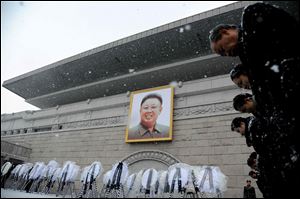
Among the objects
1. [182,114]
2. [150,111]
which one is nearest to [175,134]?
[182,114]

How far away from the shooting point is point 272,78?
1.63 meters

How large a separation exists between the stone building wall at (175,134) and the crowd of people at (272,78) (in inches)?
269

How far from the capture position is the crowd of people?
1514 mm

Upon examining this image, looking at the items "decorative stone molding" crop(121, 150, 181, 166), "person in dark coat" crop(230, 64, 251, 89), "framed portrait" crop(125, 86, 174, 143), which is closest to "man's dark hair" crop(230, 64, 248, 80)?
"person in dark coat" crop(230, 64, 251, 89)

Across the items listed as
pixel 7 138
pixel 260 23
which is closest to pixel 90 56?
pixel 7 138

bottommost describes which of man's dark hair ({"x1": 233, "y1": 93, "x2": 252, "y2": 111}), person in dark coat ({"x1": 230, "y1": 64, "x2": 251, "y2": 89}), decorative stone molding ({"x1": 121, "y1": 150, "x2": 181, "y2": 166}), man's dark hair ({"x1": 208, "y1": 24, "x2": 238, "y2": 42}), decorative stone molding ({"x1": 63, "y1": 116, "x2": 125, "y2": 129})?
decorative stone molding ({"x1": 121, "y1": 150, "x2": 181, "y2": 166})

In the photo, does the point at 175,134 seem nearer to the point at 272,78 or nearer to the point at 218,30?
the point at 218,30

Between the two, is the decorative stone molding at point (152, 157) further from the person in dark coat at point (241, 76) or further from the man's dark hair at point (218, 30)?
the man's dark hair at point (218, 30)

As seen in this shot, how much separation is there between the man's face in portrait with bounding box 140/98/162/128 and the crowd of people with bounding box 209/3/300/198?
29.2ft

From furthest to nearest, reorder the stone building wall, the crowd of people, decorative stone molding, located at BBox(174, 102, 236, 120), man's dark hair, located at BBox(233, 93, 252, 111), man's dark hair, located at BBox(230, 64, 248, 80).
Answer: decorative stone molding, located at BBox(174, 102, 236, 120) < the stone building wall < man's dark hair, located at BBox(233, 93, 252, 111) < man's dark hair, located at BBox(230, 64, 248, 80) < the crowd of people

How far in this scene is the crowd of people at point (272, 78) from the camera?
151 cm

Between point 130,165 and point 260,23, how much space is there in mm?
9739

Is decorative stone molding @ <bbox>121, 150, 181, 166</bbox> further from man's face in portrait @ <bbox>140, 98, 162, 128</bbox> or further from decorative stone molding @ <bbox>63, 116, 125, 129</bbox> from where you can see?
decorative stone molding @ <bbox>63, 116, 125, 129</bbox>

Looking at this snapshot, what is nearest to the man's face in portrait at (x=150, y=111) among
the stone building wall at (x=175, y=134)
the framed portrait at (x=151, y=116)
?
the framed portrait at (x=151, y=116)
